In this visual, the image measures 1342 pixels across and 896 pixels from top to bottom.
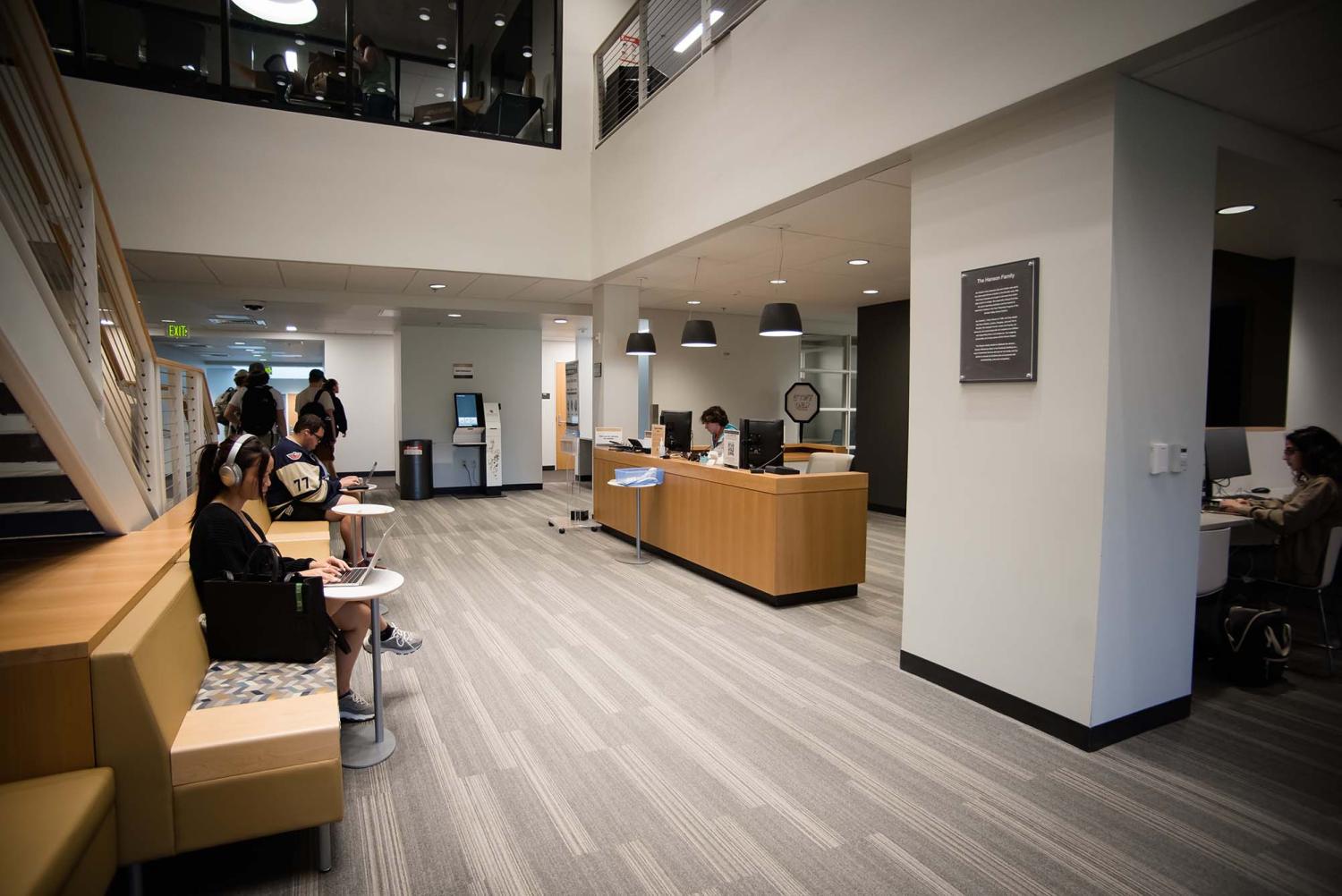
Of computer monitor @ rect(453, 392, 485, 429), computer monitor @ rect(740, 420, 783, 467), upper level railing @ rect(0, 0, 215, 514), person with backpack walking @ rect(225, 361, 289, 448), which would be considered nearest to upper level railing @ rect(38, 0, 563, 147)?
person with backpack walking @ rect(225, 361, 289, 448)

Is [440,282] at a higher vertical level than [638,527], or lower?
higher

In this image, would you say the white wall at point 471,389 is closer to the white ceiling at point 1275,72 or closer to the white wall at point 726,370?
the white wall at point 726,370

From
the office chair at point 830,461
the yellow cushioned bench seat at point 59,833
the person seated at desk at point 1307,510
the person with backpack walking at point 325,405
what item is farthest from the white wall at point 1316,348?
the person with backpack walking at point 325,405

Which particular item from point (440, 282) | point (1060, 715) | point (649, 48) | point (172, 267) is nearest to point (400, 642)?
point (1060, 715)

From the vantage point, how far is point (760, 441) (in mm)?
5742

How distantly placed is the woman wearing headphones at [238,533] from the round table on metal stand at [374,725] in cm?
11

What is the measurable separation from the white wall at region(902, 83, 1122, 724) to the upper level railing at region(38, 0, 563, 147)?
5674 mm

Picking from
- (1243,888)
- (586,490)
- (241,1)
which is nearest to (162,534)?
(1243,888)

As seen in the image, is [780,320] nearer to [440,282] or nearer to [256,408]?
[440,282]

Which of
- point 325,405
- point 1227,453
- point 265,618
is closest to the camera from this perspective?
point 265,618

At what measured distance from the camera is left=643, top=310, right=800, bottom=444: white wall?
11.4 metres

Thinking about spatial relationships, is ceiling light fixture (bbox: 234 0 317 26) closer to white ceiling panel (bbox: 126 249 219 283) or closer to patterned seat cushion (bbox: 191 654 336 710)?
white ceiling panel (bbox: 126 249 219 283)

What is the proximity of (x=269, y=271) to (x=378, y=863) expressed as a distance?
6950 millimetres

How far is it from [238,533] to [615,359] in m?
5.75
